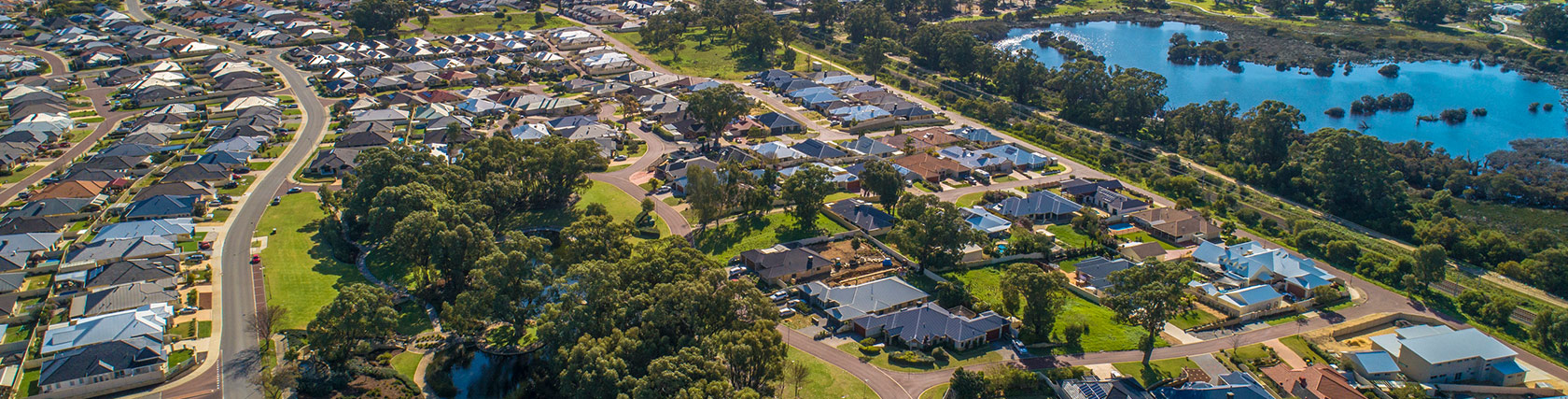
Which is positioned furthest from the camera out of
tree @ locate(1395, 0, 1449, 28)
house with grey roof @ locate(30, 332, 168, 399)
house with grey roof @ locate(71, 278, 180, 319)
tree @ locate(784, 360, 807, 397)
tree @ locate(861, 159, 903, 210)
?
tree @ locate(1395, 0, 1449, 28)

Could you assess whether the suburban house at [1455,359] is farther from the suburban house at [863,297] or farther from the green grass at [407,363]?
the green grass at [407,363]

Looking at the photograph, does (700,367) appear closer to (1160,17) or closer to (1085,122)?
(1085,122)

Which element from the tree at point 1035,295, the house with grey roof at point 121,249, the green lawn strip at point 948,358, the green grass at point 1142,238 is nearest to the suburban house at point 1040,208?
the green grass at point 1142,238

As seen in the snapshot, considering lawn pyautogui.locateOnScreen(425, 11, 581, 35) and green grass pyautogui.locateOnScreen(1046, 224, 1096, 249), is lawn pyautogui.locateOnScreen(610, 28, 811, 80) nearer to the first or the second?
lawn pyautogui.locateOnScreen(425, 11, 581, 35)

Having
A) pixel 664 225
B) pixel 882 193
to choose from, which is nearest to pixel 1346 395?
pixel 882 193

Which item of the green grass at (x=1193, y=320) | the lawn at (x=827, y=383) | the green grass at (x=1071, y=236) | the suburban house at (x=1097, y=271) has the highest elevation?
the lawn at (x=827, y=383)

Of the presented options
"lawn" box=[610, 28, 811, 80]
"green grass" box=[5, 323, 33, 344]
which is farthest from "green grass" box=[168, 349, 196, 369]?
"lawn" box=[610, 28, 811, 80]
